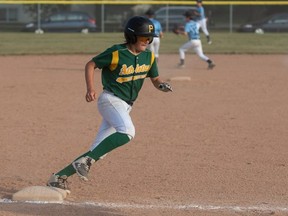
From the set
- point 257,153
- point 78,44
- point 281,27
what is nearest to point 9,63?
point 78,44

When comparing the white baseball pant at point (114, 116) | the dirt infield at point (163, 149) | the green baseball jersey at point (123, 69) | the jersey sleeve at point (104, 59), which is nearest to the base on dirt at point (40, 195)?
the dirt infield at point (163, 149)

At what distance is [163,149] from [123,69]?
2.51 meters

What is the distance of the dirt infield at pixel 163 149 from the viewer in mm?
6445

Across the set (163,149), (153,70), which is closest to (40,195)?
(153,70)

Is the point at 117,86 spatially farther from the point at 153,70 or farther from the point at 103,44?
the point at 103,44

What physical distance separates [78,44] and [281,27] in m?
13.1

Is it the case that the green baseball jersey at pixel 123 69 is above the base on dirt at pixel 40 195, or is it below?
above

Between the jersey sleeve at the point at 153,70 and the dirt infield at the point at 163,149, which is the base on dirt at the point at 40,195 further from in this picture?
the jersey sleeve at the point at 153,70

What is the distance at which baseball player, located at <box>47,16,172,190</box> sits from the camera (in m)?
6.44

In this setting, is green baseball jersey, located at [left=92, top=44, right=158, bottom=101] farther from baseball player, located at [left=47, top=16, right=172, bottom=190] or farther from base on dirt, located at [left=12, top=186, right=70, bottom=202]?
base on dirt, located at [left=12, top=186, right=70, bottom=202]

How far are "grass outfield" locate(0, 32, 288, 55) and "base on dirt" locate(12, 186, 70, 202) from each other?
16.6m

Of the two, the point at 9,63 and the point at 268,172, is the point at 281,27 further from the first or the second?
the point at 268,172

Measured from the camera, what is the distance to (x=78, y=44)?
26.8 metres

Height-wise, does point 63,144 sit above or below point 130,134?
below
